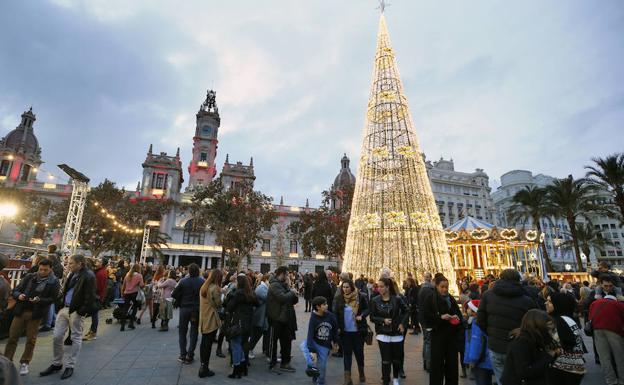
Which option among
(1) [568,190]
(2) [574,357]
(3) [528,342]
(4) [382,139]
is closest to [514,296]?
(2) [574,357]

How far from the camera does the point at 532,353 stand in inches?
112

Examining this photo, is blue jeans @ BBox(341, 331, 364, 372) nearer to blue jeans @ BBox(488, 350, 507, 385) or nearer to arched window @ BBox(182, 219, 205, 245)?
blue jeans @ BBox(488, 350, 507, 385)

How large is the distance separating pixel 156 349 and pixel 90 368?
153cm

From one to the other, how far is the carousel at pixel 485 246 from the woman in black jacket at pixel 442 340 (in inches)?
658

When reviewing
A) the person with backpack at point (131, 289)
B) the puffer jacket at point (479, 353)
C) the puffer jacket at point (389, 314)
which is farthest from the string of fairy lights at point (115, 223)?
the puffer jacket at point (479, 353)

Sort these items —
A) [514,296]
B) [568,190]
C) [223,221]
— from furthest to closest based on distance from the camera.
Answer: [223,221]
[568,190]
[514,296]

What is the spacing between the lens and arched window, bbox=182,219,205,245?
43.3 m

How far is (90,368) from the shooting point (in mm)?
5422

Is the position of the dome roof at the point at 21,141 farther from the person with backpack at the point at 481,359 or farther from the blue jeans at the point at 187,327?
the person with backpack at the point at 481,359

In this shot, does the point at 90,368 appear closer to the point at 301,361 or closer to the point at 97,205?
the point at 301,361

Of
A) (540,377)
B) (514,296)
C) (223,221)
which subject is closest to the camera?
(540,377)

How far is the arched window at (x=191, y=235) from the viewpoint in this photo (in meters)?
43.3

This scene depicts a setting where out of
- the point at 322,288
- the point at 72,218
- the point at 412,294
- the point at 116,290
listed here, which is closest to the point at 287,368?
the point at 322,288

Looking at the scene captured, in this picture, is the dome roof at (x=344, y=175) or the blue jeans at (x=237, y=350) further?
the dome roof at (x=344, y=175)
